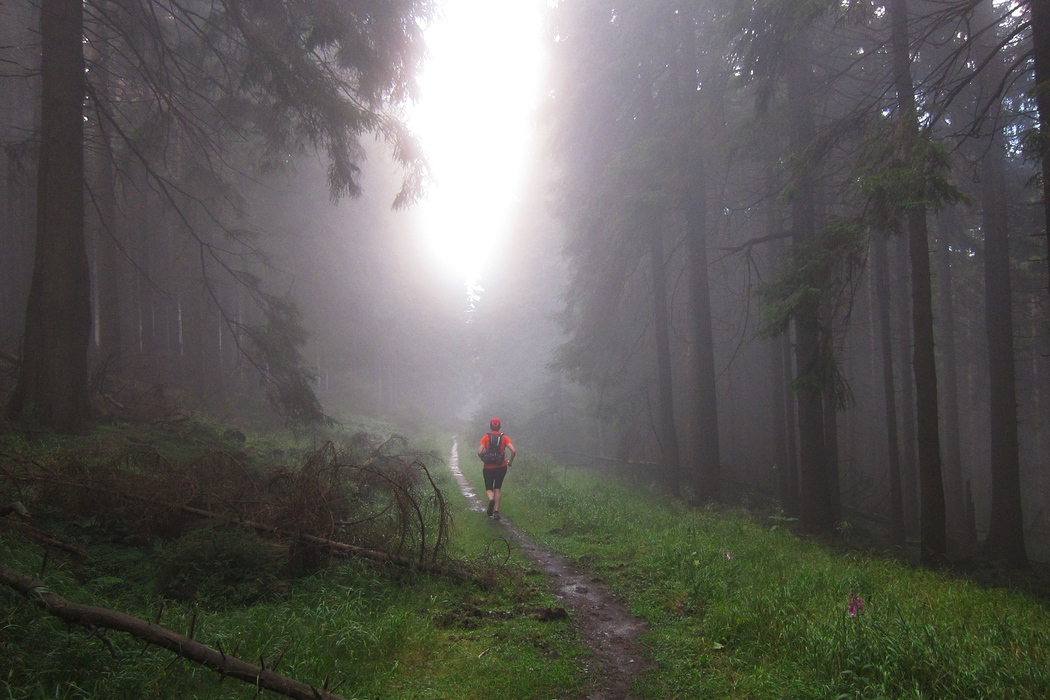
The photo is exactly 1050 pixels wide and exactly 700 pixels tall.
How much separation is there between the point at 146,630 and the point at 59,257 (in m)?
7.64

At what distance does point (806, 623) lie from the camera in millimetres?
5109

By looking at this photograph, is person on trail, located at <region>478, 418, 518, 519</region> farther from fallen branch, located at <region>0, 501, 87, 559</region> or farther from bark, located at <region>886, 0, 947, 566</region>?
fallen branch, located at <region>0, 501, 87, 559</region>

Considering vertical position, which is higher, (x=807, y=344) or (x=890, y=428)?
(x=807, y=344)

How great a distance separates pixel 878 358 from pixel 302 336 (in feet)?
74.2

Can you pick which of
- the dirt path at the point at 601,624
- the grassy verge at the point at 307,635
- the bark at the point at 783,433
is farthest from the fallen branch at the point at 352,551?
the bark at the point at 783,433

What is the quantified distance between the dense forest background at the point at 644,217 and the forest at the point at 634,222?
8 cm

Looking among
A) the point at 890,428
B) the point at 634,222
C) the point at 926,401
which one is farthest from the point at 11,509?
the point at 890,428

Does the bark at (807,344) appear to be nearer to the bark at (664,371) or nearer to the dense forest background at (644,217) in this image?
the dense forest background at (644,217)

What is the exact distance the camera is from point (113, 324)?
14.3 metres

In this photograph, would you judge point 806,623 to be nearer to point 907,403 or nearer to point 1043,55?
point 1043,55

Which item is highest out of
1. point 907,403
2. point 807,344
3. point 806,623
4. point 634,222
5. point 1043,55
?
point 1043,55

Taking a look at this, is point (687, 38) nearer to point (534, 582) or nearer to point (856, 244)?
point (856, 244)

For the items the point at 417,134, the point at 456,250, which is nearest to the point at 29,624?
the point at 417,134

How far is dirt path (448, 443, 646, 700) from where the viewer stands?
4.79 meters
